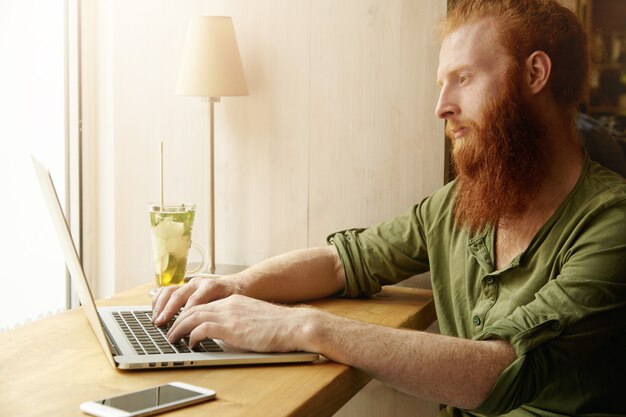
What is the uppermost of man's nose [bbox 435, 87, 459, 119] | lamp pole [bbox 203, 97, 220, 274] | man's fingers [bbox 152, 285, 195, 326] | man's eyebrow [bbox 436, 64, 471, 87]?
man's eyebrow [bbox 436, 64, 471, 87]

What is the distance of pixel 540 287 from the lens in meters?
1.42

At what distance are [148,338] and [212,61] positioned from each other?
96cm

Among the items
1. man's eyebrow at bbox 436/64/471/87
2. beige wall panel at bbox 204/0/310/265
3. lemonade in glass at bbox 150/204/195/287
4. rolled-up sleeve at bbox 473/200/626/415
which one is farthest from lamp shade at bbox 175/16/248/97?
rolled-up sleeve at bbox 473/200/626/415

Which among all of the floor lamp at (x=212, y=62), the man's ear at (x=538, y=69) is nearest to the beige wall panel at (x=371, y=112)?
the floor lamp at (x=212, y=62)

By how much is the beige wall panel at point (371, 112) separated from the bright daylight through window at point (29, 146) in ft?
2.85

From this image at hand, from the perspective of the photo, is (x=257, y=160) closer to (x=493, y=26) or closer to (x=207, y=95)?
(x=207, y=95)

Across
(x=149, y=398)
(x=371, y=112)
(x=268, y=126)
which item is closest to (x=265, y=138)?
(x=268, y=126)

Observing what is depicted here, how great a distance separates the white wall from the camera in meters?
1.99

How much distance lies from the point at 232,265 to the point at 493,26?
3.38ft

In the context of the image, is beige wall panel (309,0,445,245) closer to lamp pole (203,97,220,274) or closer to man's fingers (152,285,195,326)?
lamp pole (203,97,220,274)

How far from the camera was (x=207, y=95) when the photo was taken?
204 cm

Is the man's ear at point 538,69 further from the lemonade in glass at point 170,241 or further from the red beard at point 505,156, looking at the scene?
the lemonade in glass at point 170,241

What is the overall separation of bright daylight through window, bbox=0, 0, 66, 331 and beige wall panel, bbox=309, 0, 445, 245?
0.87m

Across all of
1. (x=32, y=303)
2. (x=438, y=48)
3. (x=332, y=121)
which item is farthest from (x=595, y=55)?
(x=32, y=303)
